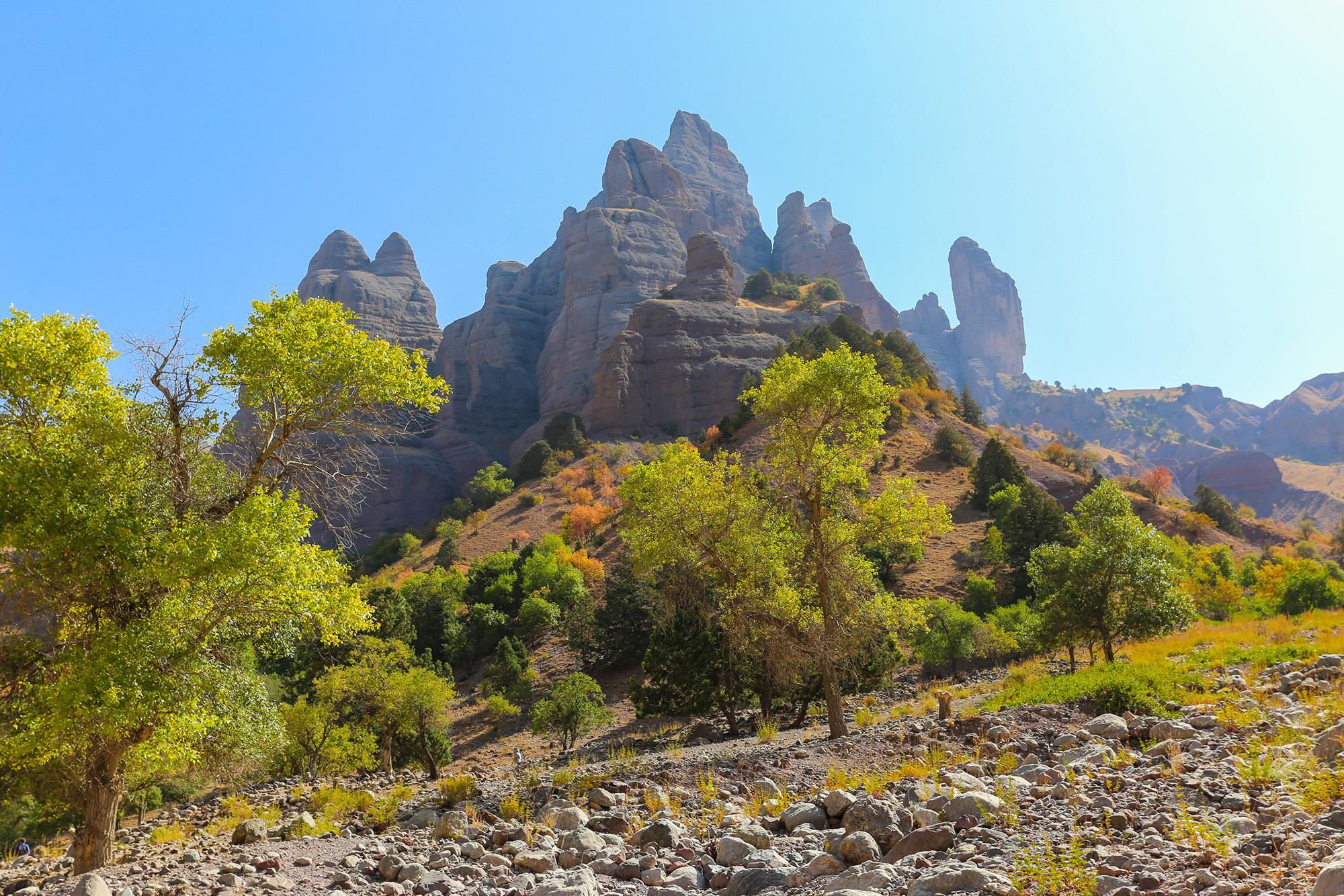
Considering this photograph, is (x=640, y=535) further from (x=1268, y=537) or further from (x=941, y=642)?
(x=1268, y=537)

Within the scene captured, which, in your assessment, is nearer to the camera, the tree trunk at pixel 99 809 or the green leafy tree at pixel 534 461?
the tree trunk at pixel 99 809

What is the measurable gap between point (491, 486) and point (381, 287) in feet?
193

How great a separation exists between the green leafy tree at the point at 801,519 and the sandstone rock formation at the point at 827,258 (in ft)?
367

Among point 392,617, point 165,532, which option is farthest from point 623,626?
point 165,532

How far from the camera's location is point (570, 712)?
29109 millimetres

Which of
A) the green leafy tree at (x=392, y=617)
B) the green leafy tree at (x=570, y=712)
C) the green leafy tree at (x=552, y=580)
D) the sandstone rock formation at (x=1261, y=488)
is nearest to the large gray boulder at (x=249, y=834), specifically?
the green leafy tree at (x=570, y=712)

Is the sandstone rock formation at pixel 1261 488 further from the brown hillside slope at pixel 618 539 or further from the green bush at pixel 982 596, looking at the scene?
the green bush at pixel 982 596

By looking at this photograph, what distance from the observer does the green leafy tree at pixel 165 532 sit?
8.52 meters

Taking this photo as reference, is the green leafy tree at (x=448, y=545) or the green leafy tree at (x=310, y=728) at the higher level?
the green leafy tree at (x=448, y=545)

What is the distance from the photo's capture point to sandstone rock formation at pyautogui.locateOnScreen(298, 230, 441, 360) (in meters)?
112

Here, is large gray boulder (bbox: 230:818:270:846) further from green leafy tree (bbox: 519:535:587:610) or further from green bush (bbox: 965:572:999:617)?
green bush (bbox: 965:572:999:617)

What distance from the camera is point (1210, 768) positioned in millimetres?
7105

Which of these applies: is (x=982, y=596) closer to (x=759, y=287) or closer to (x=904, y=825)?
(x=904, y=825)

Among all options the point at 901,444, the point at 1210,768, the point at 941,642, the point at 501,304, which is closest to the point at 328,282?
the point at 501,304
